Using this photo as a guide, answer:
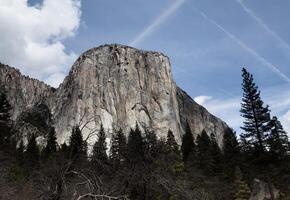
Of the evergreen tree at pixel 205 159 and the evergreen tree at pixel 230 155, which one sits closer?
the evergreen tree at pixel 205 159

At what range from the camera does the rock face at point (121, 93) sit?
105m

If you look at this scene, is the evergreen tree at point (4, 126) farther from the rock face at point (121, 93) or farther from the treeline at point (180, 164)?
the rock face at point (121, 93)

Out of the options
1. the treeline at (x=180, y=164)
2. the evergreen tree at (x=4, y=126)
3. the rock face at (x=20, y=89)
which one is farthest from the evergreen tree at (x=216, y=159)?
the rock face at (x=20, y=89)

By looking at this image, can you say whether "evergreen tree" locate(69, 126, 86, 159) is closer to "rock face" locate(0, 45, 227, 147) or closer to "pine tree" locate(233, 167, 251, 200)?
"pine tree" locate(233, 167, 251, 200)

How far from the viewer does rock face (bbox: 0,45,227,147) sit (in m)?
105

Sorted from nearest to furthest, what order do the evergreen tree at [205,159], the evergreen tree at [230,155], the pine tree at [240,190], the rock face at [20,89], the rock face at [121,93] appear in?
the pine tree at [240,190] < the evergreen tree at [205,159] < the evergreen tree at [230,155] < the rock face at [121,93] < the rock face at [20,89]

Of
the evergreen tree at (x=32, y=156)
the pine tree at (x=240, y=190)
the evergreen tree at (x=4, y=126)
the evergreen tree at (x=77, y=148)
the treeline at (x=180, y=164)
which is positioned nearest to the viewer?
the evergreen tree at (x=77, y=148)

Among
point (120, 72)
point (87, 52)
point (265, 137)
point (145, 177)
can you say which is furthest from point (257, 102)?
point (87, 52)

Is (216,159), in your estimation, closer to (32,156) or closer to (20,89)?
(32,156)

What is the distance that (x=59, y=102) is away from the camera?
11762 centimetres

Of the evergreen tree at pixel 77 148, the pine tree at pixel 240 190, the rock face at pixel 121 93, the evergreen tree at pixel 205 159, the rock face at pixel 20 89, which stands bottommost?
the evergreen tree at pixel 77 148

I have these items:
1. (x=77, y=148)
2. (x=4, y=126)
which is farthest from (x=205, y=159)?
(x=77, y=148)

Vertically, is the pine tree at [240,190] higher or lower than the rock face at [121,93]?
lower

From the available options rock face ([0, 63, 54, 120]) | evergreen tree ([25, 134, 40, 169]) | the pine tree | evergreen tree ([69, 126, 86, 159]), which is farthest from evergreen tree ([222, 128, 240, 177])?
rock face ([0, 63, 54, 120])
